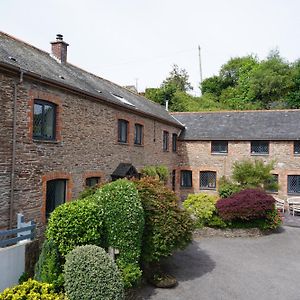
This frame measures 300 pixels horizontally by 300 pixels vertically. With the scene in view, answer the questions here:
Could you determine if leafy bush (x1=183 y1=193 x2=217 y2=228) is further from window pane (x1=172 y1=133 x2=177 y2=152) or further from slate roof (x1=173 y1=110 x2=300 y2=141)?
window pane (x1=172 y1=133 x2=177 y2=152)

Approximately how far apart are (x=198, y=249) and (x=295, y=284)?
432 centimetres

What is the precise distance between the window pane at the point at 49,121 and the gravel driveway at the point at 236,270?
645cm

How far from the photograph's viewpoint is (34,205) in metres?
10.6

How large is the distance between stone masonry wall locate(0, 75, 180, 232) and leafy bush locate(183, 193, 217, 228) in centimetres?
427

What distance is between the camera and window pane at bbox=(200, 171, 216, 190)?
24047 millimetres

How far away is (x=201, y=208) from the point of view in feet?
50.7

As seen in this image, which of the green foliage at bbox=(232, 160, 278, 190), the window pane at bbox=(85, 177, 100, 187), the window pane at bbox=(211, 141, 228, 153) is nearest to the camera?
the window pane at bbox=(85, 177, 100, 187)

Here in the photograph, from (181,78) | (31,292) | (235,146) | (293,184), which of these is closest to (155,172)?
(235,146)

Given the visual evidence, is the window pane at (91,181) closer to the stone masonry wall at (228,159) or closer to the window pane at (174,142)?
the window pane at (174,142)

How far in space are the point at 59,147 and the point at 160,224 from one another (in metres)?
5.08

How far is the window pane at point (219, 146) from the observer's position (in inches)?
934

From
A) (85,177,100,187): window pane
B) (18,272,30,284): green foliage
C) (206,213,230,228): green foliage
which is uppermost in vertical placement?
(85,177,100,187): window pane

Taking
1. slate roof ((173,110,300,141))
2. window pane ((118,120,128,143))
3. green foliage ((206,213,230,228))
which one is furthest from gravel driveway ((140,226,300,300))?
slate roof ((173,110,300,141))

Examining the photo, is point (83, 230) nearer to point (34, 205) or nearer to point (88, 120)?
point (34, 205)
